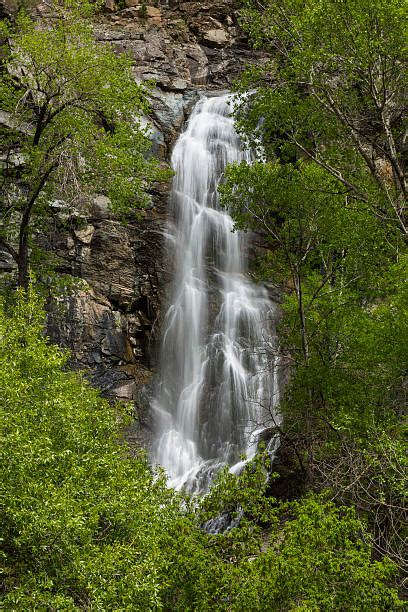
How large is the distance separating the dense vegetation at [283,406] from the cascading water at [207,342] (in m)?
3.38

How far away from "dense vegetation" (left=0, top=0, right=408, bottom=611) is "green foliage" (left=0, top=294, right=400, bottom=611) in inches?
1.3

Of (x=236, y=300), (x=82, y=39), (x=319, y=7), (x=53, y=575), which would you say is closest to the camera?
(x=53, y=575)

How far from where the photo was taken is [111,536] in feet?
25.0

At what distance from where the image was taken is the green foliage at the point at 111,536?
673 centimetres

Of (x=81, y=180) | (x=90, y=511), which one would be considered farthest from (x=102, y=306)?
(x=90, y=511)

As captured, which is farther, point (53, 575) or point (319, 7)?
point (319, 7)

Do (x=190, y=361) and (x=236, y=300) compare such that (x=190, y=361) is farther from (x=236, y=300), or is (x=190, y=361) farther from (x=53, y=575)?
(x=53, y=575)

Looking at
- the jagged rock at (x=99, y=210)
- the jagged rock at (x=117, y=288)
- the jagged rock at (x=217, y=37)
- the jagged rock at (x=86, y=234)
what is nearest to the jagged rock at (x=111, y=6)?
the jagged rock at (x=217, y=37)

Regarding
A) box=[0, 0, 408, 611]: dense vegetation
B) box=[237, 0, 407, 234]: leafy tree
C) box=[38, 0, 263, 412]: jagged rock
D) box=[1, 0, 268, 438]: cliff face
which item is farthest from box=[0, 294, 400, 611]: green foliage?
box=[38, 0, 263, 412]: jagged rock

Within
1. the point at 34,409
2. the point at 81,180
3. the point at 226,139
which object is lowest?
the point at 34,409

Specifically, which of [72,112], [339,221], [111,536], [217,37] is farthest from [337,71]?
[217,37]

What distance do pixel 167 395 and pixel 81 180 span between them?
31.8ft

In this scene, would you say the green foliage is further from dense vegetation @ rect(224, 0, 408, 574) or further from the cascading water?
the cascading water

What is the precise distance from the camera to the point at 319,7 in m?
12.6
